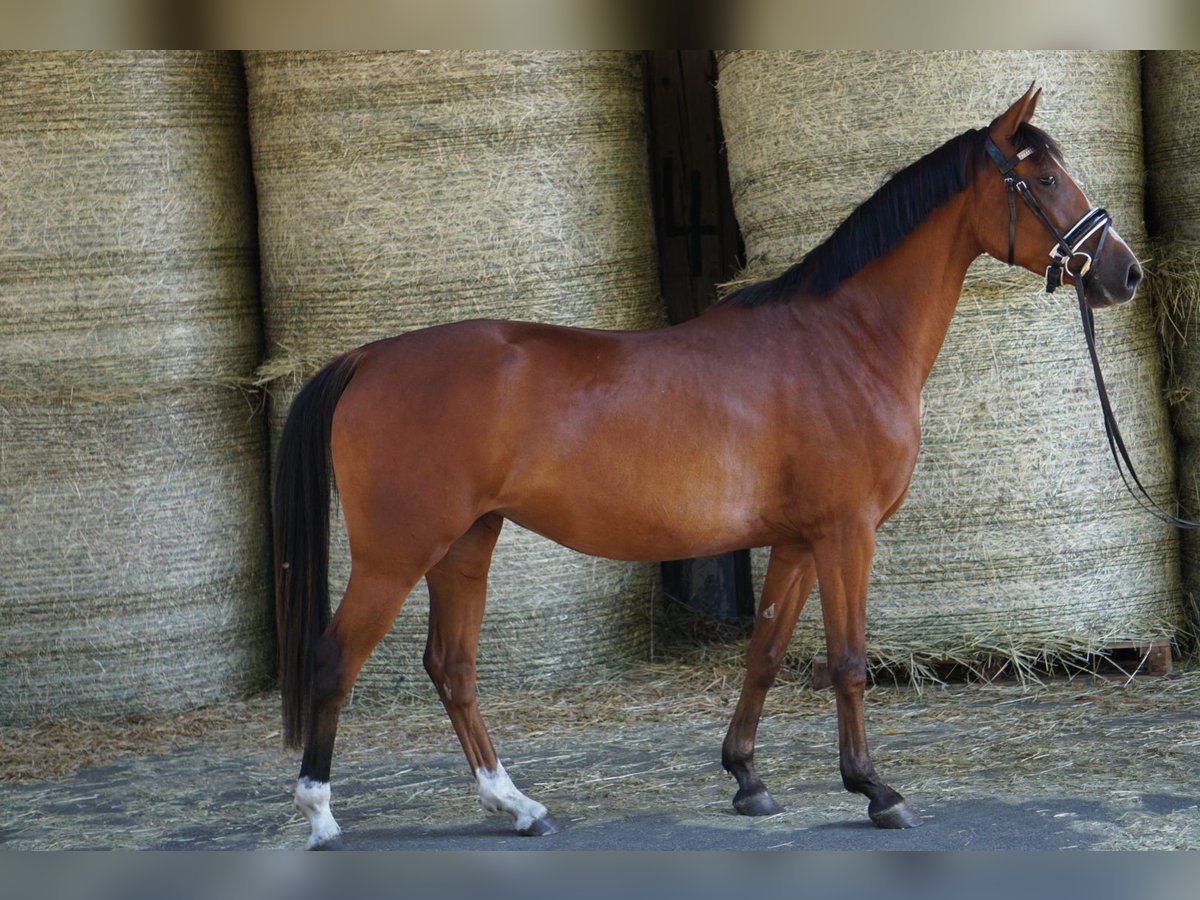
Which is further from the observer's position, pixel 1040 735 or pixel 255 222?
pixel 255 222

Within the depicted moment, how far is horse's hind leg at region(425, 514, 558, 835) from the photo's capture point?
125 inches

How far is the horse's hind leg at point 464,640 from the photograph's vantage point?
3.19 metres

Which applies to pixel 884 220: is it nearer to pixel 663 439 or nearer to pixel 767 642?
pixel 663 439

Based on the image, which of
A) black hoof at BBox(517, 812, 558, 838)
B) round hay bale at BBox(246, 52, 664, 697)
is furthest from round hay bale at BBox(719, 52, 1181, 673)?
black hoof at BBox(517, 812, 558, 838)

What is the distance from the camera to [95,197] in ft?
14.4

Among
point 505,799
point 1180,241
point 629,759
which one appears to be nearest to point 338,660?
point 505,799

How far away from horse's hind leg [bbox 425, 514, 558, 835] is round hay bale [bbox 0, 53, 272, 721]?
1.67 metres

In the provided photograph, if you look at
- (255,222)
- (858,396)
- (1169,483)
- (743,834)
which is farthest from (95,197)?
(1169,483)

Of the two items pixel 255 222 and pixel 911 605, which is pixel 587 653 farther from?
pixel 255 222

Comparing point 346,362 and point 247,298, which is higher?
point 247,298

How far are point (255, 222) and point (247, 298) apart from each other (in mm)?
302

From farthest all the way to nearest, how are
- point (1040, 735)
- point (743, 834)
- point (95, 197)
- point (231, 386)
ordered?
point (231, 386)
point (95, 197)
point (1040, 735)
point (743, 834)

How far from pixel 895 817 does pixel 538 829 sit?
832 millimetres

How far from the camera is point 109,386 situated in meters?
4.44
